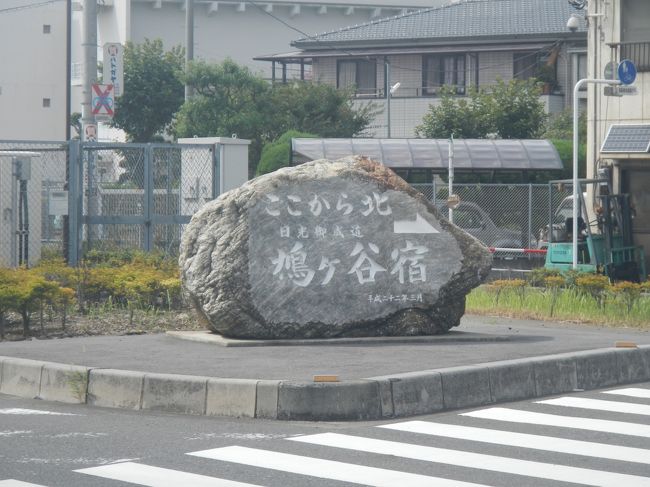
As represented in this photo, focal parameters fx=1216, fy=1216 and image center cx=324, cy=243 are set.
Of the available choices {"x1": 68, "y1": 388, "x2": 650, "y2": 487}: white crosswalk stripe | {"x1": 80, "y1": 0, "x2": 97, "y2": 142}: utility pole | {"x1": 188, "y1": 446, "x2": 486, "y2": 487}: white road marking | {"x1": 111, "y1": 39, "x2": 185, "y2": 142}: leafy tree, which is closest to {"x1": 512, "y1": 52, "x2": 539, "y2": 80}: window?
{"x1": 111, "y1": 39, "x2": 185, "y2": 142}: leafy tree

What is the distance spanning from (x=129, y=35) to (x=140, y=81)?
7.53 m

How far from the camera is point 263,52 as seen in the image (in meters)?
59.2

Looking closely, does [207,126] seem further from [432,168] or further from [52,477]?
[52,477]

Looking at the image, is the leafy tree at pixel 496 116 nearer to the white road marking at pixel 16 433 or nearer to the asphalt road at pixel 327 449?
the asphalt road at pixel 327 449

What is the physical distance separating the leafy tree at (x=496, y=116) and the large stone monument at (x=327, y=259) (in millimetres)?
23618

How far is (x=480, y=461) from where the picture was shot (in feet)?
26.0

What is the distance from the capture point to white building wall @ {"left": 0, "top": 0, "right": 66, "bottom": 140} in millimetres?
50750

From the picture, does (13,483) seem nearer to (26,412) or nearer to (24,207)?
(26,412)

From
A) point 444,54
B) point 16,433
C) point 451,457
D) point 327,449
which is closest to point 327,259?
point 327,449

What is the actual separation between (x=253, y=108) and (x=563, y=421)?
29.8m

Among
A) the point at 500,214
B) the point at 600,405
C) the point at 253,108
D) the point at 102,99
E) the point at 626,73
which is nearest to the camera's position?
the point at 600,405

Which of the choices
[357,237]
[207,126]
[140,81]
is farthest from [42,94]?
[357,237]

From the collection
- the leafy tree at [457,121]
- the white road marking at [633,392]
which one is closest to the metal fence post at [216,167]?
the white road marking at [633,392]

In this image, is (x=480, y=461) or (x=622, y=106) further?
(x=622, y=106)
